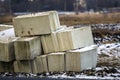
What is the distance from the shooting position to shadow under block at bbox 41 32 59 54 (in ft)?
36.0

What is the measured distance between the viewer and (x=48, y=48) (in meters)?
11.1

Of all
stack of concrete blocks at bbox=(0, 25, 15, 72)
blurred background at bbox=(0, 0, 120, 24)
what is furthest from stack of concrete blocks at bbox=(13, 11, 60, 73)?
blurred background at bbox=(0, 0, 120, 24)

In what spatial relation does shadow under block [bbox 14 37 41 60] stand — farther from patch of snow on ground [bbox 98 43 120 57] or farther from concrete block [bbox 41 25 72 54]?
patch of snow on ground [bbox 98 43 120 57]

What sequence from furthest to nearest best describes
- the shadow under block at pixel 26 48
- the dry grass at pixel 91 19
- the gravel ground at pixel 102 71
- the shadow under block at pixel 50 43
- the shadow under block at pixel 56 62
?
the dry grass at pixel 91 19
the shadow under block at pixel 50 43
the shadow under block at pixel 56 62
the shadow under block at pixel 26 48
the gravel ground at pixel 102 71

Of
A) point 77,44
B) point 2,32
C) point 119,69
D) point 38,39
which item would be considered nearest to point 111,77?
point 119,69

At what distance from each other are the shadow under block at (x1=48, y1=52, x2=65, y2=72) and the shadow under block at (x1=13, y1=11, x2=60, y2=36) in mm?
754

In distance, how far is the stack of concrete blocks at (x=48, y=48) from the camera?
10.6 m

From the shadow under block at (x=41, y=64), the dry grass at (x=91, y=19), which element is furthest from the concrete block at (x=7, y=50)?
the dry grass at (x=91, y=19)

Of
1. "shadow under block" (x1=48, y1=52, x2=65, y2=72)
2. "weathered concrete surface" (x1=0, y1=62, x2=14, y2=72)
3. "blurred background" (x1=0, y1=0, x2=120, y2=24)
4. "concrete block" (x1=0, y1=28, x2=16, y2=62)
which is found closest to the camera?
"shadow under block" (x1=48, y1=52, x2=65, y2=72)

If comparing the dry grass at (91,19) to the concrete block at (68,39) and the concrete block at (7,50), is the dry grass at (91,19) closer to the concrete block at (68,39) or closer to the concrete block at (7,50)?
the concrete block at (68,39)

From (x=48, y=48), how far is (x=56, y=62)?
0.57m

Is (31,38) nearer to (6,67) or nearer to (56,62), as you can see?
(56,62)

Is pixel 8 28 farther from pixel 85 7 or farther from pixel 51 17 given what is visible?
pixel 85 7

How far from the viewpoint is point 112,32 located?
1888 cm
